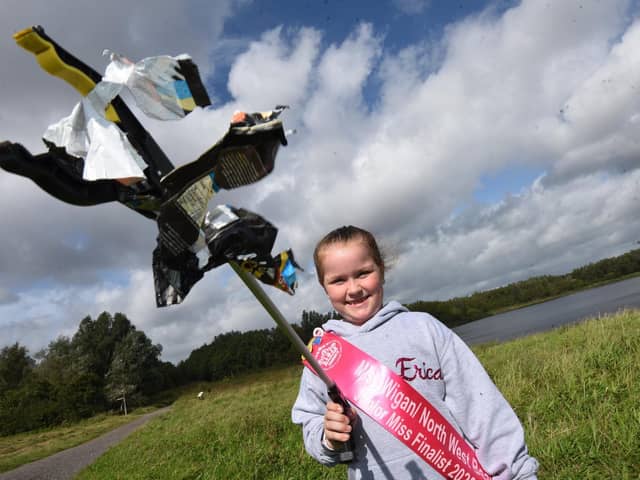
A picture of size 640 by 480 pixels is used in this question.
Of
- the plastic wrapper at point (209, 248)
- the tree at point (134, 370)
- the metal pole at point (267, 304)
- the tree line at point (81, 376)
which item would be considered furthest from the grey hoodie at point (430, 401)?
the tree at point (134, 370)

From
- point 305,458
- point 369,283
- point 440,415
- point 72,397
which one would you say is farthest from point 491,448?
point 72,397

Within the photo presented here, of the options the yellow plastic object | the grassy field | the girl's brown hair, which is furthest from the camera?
the grassy field

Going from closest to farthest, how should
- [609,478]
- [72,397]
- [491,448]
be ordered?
1. [491,448]
2. [609,478]
3. [72,397]

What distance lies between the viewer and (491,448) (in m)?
1.77

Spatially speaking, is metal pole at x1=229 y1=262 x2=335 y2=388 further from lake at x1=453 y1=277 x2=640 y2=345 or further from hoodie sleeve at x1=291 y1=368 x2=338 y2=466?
lake at x1=453 y1=277 x2=640 y2=345

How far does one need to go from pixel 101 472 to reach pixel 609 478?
30.4ft

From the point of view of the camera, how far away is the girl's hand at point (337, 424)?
1.59 meters

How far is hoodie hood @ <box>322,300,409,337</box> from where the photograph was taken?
2080mm

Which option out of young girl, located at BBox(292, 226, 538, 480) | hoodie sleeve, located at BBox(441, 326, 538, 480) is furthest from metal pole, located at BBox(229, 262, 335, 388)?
hoodie sleeve, located at BBox(441, 326, 538, 480)

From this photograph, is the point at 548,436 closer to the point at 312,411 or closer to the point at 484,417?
the point at 484,417

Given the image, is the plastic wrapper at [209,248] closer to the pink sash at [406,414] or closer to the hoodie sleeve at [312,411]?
the pink sash at [406,414]

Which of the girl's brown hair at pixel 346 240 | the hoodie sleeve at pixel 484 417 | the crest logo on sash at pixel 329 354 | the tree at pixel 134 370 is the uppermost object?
the tree at pixel 134 370

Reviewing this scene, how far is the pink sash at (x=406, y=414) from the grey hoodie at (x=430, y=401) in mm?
55

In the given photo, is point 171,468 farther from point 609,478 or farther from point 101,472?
point 609,478
